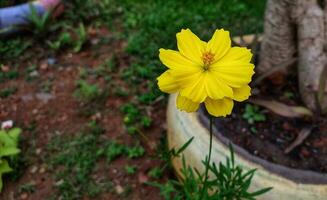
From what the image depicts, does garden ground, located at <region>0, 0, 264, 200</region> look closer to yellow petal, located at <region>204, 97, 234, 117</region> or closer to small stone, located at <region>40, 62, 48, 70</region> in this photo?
small stone, located at <region>40, 62, 48, 70</region>

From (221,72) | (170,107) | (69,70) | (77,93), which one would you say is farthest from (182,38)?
(69,70)

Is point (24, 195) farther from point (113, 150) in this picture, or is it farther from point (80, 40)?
point (80, 40)

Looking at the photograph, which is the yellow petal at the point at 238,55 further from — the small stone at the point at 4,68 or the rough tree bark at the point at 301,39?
the small stone at the point at 4,68

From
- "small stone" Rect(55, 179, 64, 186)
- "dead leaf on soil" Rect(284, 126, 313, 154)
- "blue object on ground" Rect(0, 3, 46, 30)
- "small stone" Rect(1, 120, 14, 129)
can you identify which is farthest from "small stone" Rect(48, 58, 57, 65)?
"dead leaf on soil" Rect(284, 126, 313, 154)

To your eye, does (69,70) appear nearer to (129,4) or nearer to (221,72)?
(129,4)

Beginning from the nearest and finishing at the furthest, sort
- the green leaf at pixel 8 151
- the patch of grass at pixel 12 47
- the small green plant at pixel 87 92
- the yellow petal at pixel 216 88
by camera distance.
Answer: the yellow petal at pixel 216 88
the green leaf at pixel 8 151
the small green plant at pixel 87 92
the patch of grass at pixel 12 47

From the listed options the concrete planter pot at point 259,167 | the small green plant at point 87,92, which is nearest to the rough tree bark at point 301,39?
the concrete planter pot at point 259,167
